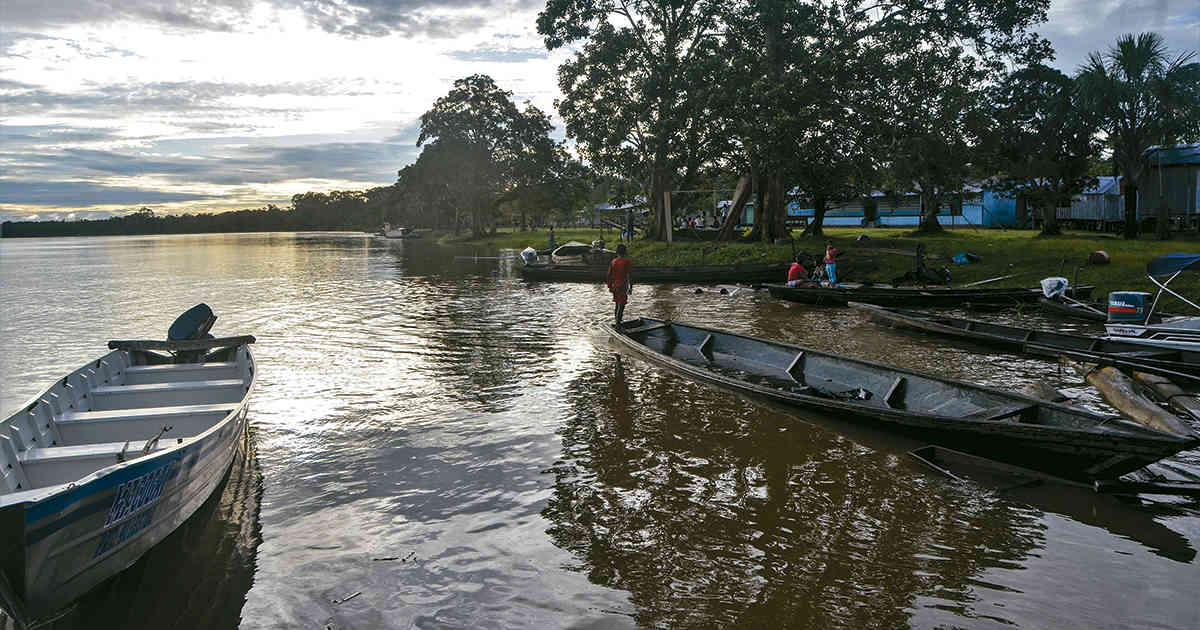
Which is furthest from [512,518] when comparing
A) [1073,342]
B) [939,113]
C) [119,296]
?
[119,296]

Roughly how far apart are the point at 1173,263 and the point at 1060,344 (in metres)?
2.39

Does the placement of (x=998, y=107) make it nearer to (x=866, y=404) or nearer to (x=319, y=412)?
(x=866, y=404)

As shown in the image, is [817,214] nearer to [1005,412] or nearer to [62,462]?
[1005,412]

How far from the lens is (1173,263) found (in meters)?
13.3

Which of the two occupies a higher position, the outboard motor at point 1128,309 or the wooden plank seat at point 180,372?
the outboard motor at point 1128,309

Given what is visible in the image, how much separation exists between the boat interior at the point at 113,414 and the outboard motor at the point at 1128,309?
15.3m

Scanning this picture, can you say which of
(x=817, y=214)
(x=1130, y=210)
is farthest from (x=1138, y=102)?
(x=817, y=214)

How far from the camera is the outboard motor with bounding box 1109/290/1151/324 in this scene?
1362cm

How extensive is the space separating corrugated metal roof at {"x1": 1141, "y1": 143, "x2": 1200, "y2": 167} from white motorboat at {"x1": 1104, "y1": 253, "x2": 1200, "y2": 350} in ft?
79.1

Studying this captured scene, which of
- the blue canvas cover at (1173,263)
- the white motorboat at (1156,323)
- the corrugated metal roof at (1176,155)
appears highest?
the corrugated metal roof at (1176,155)

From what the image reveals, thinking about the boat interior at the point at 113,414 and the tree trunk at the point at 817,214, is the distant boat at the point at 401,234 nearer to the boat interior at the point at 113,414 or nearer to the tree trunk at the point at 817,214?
the tree trunk at the point at 817,214

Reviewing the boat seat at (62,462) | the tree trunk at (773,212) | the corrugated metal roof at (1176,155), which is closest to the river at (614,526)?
the boat seat at (62,462)

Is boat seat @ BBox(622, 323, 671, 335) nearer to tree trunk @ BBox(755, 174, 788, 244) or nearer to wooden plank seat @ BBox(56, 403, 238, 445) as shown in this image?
wooden plank seat @ BBox(56, 403, 238, 445)

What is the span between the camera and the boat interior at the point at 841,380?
801cm
